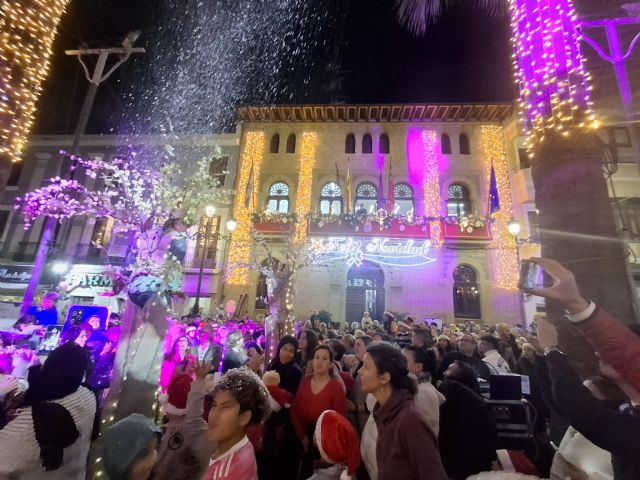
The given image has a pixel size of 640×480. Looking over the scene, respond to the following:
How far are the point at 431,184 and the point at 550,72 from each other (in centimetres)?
1603

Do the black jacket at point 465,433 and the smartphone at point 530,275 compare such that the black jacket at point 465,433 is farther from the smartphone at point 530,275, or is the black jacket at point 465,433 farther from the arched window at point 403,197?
the arched window at point 403,197

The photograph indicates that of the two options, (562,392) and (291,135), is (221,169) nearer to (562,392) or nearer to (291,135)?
(291,135)

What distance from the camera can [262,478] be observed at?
360cm

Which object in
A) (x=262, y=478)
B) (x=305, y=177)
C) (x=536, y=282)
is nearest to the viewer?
(x=536, y=282)

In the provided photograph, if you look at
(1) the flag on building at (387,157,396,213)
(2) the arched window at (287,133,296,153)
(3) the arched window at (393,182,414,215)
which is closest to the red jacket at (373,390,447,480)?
(1) the flag on building at (387,157,396,213)

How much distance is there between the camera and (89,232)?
74.4 ft

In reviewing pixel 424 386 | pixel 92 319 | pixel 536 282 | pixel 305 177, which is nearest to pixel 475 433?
pixel 424 386

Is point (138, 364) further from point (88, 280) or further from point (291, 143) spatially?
point (88, 280)

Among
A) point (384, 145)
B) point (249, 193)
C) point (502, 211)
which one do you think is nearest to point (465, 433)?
point (249, 193)

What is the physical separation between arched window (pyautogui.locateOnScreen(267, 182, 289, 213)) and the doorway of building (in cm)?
627

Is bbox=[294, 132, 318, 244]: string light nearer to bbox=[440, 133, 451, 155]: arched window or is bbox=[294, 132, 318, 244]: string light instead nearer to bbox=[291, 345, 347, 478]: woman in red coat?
bbox=[440, 133, 451, 155]: arched window

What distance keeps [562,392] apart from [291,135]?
22563mm

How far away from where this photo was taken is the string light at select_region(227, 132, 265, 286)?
19875 millimetres

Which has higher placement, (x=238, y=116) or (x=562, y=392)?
(x=238, y=116)
